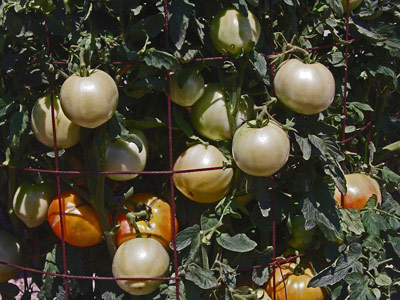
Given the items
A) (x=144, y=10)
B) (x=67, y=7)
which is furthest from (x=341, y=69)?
(x=67, y=7)

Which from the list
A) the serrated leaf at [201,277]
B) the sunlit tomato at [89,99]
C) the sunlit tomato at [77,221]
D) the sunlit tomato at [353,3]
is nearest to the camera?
the sunlit tomato at [89,99]

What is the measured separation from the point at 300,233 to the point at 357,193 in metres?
0.22

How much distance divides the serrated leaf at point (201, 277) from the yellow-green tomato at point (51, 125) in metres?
0.42

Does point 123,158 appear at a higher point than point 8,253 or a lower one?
higher

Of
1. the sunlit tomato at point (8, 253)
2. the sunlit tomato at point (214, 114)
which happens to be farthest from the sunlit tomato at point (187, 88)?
the sunlit tomato at point (8, 253)

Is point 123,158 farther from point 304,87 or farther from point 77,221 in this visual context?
point 304,87

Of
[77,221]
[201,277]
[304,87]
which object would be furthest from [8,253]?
[304,87]

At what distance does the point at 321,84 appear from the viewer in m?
1.54

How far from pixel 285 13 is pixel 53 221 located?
0.79 metres

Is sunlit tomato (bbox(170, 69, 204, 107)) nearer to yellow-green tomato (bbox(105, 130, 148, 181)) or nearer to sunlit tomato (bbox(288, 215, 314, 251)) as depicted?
yellow-green tomato (bbox(105, 130, 148, 181))

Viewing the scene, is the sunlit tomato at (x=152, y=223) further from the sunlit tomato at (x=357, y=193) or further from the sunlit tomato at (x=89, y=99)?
the sunlit tomato at (x=357, y=193)

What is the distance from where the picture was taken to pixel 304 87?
60.4 inches

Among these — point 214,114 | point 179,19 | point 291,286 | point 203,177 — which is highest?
point 179,19

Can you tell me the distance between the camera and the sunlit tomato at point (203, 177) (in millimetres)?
1581
